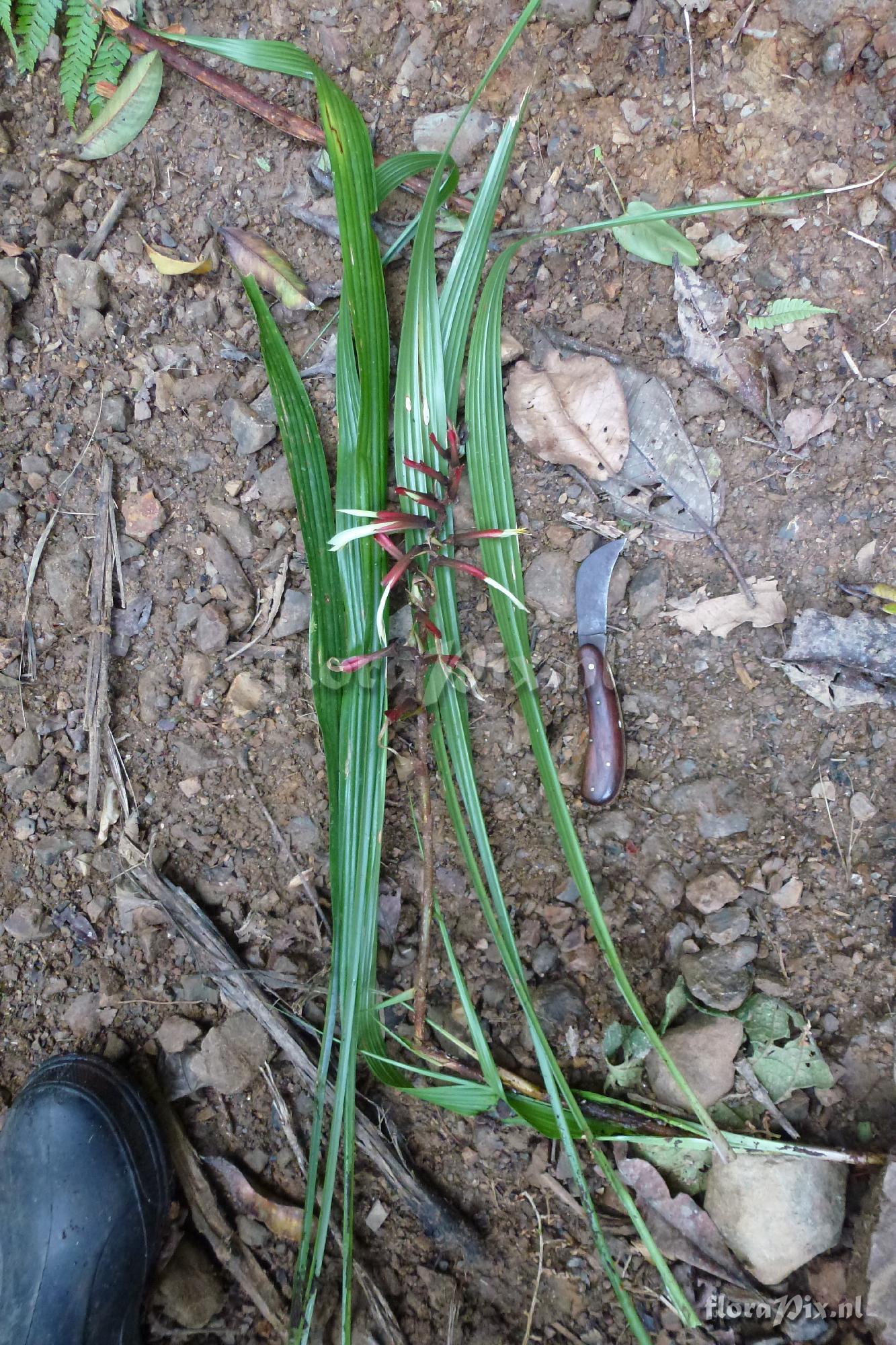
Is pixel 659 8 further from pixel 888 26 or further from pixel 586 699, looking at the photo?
pixel 586 699

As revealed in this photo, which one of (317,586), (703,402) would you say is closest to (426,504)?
(317,586)

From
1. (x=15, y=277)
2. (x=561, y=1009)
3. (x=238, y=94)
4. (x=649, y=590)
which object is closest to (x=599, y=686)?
(x=649, y=590)

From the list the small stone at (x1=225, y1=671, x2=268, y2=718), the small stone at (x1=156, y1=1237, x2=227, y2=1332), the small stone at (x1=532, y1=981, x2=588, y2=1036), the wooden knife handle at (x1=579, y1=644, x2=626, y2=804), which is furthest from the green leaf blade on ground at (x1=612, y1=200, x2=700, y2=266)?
the small stone at (x1=156, y1=1237, x2=227, y2=1332)

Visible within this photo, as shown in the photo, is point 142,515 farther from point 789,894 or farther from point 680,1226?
point 680,1226

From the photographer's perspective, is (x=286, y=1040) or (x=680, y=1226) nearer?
(x=680, y=1226)

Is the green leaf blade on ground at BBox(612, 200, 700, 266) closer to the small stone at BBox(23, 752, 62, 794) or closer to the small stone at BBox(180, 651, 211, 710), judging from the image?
the small stone at BBox(180, 651, 211, 710)

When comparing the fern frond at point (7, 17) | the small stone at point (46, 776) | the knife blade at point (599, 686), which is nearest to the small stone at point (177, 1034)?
the small stone at point (46, 776)
